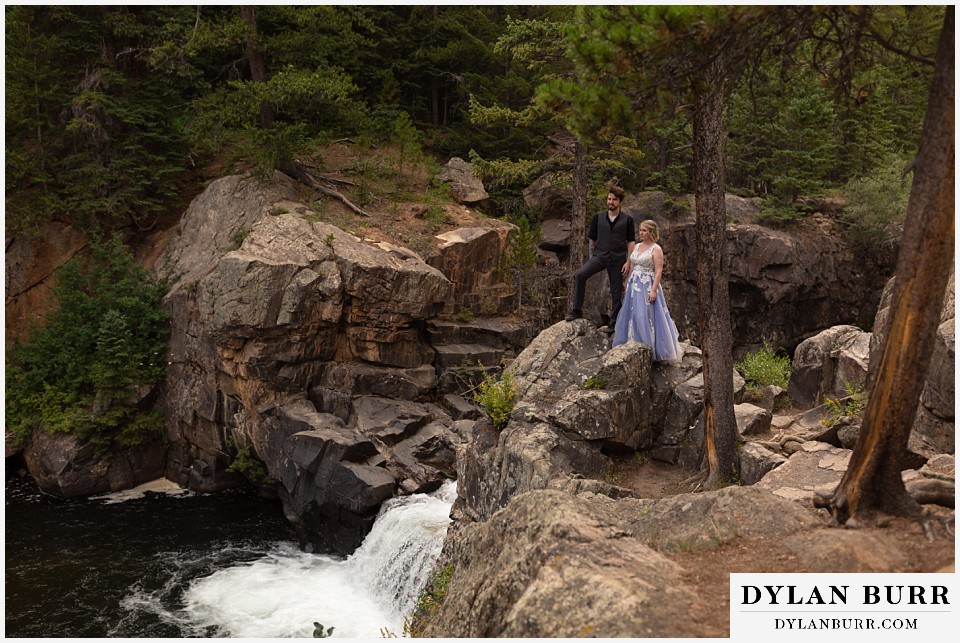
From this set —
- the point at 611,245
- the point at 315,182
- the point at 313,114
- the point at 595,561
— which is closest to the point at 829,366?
the point at 611,245

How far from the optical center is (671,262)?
76.1ft

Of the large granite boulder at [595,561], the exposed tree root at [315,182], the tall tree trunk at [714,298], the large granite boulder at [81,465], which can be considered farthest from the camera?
the exposed tree root at [315,182]

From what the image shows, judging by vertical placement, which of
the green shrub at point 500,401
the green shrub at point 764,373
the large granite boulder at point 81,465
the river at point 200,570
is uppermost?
the green shrub at point 500,401

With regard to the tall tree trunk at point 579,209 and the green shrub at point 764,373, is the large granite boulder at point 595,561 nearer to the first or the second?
the green shrub at point 764,373

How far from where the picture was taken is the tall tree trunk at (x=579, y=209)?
663 inches

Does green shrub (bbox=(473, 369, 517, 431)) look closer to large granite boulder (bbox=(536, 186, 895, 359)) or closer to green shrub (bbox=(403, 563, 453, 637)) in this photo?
green shrub (bbox=(403, 563, 453, 637))

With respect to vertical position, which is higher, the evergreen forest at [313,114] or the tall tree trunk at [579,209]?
the evergreen forest at [313,114]

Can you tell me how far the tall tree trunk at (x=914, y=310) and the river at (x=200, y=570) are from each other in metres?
7.79

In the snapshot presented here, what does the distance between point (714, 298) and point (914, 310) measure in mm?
3591

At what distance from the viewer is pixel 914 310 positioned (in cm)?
537

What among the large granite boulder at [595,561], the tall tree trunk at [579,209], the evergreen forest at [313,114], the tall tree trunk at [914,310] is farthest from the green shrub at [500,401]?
the evergreen forest at [313,114]

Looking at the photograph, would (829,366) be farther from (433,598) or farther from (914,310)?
(433,598)

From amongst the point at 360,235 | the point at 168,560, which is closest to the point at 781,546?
the point at 168,560

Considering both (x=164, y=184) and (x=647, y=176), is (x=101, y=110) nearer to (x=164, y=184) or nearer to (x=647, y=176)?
(x=164, y=184)
